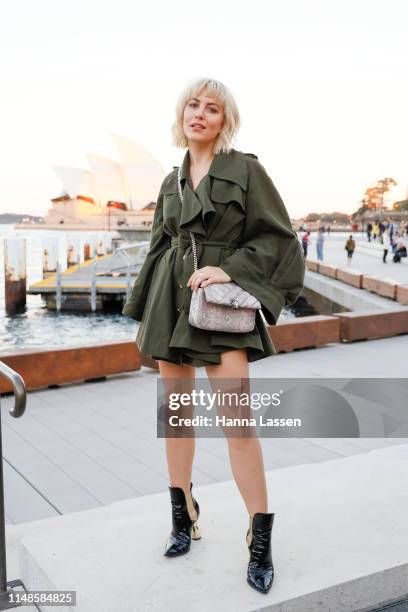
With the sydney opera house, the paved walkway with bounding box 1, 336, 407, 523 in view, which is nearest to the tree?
the sydney opera house

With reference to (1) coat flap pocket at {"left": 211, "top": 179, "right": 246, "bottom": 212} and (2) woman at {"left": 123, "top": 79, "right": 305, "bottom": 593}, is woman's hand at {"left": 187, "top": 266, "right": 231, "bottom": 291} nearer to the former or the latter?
(2) woman at {"left": 123, "top": 79, "right": 305, "bottom": 593}

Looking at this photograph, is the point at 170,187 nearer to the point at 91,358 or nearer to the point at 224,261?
the point at 224,261

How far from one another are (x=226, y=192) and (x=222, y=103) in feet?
0.98

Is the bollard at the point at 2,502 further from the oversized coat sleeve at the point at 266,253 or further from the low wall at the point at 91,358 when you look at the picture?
the low wall at the point at 91,358

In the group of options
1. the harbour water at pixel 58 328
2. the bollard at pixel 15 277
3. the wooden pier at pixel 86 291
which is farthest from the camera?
the bollard at pixel 15 277

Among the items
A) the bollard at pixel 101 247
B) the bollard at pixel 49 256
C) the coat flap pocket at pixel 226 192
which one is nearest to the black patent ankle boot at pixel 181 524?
the coat flap pocket at pixel 226 192

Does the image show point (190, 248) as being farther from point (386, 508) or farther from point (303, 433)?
point (303, 433)

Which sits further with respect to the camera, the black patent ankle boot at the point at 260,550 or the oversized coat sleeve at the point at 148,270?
the oversized coat sleeve at the point at 148,270

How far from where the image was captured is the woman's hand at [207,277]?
2.10 meters

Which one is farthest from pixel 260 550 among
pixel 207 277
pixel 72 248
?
pixel 72 248

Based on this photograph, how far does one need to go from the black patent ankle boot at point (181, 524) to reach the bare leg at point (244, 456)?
310mm

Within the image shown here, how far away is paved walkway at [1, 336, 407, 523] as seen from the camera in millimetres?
3564

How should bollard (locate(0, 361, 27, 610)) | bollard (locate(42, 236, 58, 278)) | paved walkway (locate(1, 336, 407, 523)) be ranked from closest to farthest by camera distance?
bollard (locate(0, 361, 27, 610)) → paved walkway (locate(1, 336, 407, 523)) → bollard (locate(42, 236, 58, 278))

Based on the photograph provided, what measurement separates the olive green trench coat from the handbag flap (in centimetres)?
3
